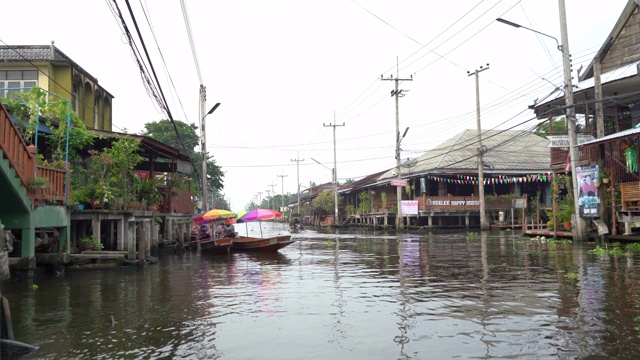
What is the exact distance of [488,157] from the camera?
4050 centimetres

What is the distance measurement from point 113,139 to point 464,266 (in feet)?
45.9

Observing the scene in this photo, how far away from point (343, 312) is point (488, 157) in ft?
114

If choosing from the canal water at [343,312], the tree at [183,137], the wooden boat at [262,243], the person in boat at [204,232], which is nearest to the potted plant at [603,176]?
the canal water at [343,312]

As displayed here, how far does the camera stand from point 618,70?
21891mm

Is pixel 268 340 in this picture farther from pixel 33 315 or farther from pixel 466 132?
pixel 466 132

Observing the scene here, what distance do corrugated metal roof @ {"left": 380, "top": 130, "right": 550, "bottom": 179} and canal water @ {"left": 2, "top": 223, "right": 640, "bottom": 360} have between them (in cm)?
2371

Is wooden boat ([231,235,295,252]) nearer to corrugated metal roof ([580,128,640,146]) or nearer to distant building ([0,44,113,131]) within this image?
distant building ([0,44,113,131])

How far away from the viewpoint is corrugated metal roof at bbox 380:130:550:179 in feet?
127

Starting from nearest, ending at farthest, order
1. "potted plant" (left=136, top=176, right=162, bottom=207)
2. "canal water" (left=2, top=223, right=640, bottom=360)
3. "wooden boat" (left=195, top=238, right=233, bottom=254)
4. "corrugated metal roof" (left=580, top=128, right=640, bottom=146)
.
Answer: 1. "canal water" (left=2, top=223, right=640, bottom=360)
2. "corrugated metal roof" (left=580, top=128, right=640, bottom=146)
3. "potted plant" (left=136, top=176, right=162, bottom=207)
4. "wooden boat" (left=195, top=238, right=233, bottom=254)

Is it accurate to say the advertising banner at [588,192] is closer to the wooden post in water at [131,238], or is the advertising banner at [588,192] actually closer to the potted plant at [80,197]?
the wooden post in water at [131,238]

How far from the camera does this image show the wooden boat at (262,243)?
22.3 m

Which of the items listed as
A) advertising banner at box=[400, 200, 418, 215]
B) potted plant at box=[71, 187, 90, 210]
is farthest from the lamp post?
potted plant at box=[71, 187, 90, 210]

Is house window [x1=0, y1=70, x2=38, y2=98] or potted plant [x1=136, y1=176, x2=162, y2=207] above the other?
house window [x1=0, y1=70, x2=38, y2=98]

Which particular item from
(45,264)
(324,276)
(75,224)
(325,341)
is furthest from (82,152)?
(325,341)
